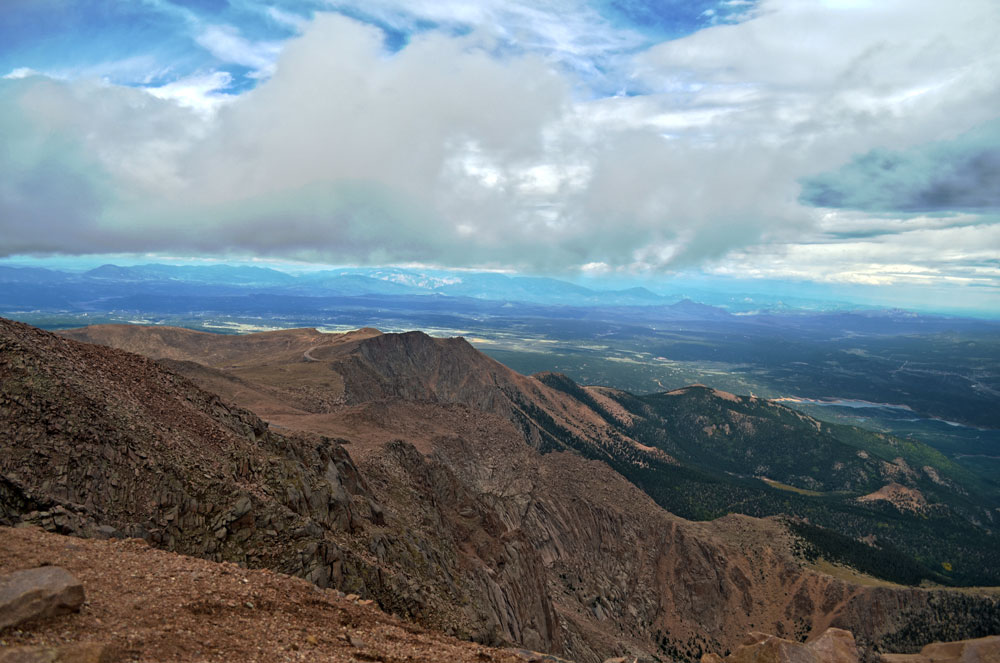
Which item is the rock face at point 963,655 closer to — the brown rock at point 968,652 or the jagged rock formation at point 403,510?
the brown rock at point 968,652

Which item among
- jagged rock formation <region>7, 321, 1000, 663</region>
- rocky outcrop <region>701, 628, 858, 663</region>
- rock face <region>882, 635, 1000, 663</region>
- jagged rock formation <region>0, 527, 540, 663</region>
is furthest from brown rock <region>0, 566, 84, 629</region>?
rock face <region>882, 635, 1000, 663</region>

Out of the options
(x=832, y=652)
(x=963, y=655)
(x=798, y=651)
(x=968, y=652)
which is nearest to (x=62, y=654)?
(x=798, y=651)

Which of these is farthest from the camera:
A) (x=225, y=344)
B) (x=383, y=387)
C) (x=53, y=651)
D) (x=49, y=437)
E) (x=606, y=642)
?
(x=225, y=344)


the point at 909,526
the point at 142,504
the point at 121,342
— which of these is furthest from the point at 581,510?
the point at 121,342

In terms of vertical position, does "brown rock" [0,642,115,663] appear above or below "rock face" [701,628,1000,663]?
above

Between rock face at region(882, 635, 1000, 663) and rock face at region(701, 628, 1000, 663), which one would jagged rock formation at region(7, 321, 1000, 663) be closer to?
rock face at region(701, 628, 1000, 663)

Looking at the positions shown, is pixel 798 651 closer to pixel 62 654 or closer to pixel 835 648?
pixel 835 648

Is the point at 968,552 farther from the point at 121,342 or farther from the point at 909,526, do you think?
the point at 121,342
